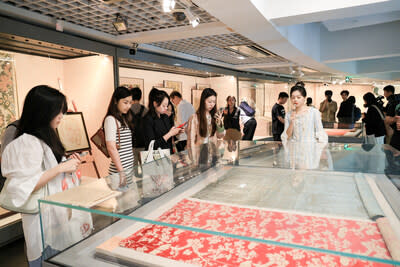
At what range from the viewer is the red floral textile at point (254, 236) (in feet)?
3.34

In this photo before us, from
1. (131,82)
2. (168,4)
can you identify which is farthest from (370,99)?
(168,4)

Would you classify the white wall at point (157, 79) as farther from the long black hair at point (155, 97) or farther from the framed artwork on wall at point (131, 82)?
the long black hair at point (155, 97)

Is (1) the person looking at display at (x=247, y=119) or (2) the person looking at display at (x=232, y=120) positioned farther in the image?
(1) the person looking at display at (x=247, y=119)

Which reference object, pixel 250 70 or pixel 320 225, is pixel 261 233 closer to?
pixel 320 225

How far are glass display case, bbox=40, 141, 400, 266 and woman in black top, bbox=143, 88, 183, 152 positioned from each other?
1.22 m

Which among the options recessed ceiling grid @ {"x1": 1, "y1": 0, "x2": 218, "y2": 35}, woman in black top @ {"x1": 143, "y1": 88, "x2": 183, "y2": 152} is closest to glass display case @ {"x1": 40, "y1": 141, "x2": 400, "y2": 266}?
woman in black top @ {"x1": 143, "y1": 88, "x2": 183, "y2": 152}

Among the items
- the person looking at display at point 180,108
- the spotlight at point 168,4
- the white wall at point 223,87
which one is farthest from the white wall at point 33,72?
the white wall at point 223,87

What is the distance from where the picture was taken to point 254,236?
996 millimetres

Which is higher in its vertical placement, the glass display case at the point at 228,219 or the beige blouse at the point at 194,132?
the beige blouse at the point at 194,132

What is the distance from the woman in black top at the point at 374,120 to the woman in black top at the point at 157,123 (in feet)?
13.5

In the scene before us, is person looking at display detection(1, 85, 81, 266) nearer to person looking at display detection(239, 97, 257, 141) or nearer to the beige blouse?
the beige blouse

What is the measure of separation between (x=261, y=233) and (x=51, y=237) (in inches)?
32.0

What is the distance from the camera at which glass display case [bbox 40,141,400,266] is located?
1019 mm

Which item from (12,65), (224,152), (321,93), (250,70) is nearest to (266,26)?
(224,152)
